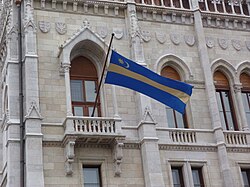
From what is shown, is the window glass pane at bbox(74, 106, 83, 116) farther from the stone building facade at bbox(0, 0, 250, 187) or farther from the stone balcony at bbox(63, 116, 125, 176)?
the stone balcony at bbox(63, 116, 125, 176)

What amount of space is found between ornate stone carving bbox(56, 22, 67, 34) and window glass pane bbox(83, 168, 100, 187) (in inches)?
326

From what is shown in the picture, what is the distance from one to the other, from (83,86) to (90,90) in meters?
0.46

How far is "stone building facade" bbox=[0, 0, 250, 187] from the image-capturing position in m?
27.3

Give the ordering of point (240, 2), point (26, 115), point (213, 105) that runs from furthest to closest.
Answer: point (240, 2)
point (213, 105)
point (26, 115)

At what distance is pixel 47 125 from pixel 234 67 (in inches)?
508

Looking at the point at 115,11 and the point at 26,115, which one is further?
the point at 115,11

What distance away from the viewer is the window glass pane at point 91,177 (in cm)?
2745

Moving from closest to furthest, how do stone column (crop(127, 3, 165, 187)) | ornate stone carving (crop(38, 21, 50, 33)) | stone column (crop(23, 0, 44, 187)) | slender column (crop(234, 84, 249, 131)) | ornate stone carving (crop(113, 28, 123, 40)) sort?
stone column (crop(23, 0, 44, 187))
stone column (crop(127, 3, 165, 187))
ornate stone carving (crop(38, 21, 50, 33))
ornate stone carving (crop(113, 28, 123, 40))
slender column (crop(234, 84, 249, 131))

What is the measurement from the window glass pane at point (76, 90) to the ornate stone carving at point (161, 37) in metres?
5.91

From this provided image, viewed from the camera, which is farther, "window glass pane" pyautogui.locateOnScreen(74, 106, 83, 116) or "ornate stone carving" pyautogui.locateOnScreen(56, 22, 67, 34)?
"ornate stone carving" pyautogui.locateOnScreen(56, 22, 67, 34)

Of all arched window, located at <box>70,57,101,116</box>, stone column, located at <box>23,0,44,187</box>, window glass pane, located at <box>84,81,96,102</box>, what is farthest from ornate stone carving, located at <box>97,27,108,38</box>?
stone column, located at <box>23,0,44,187</box>

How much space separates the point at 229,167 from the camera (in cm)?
2962

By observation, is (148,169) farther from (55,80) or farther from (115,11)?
(115,11)

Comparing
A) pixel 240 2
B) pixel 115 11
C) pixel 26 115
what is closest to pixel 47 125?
pixel 26 115
